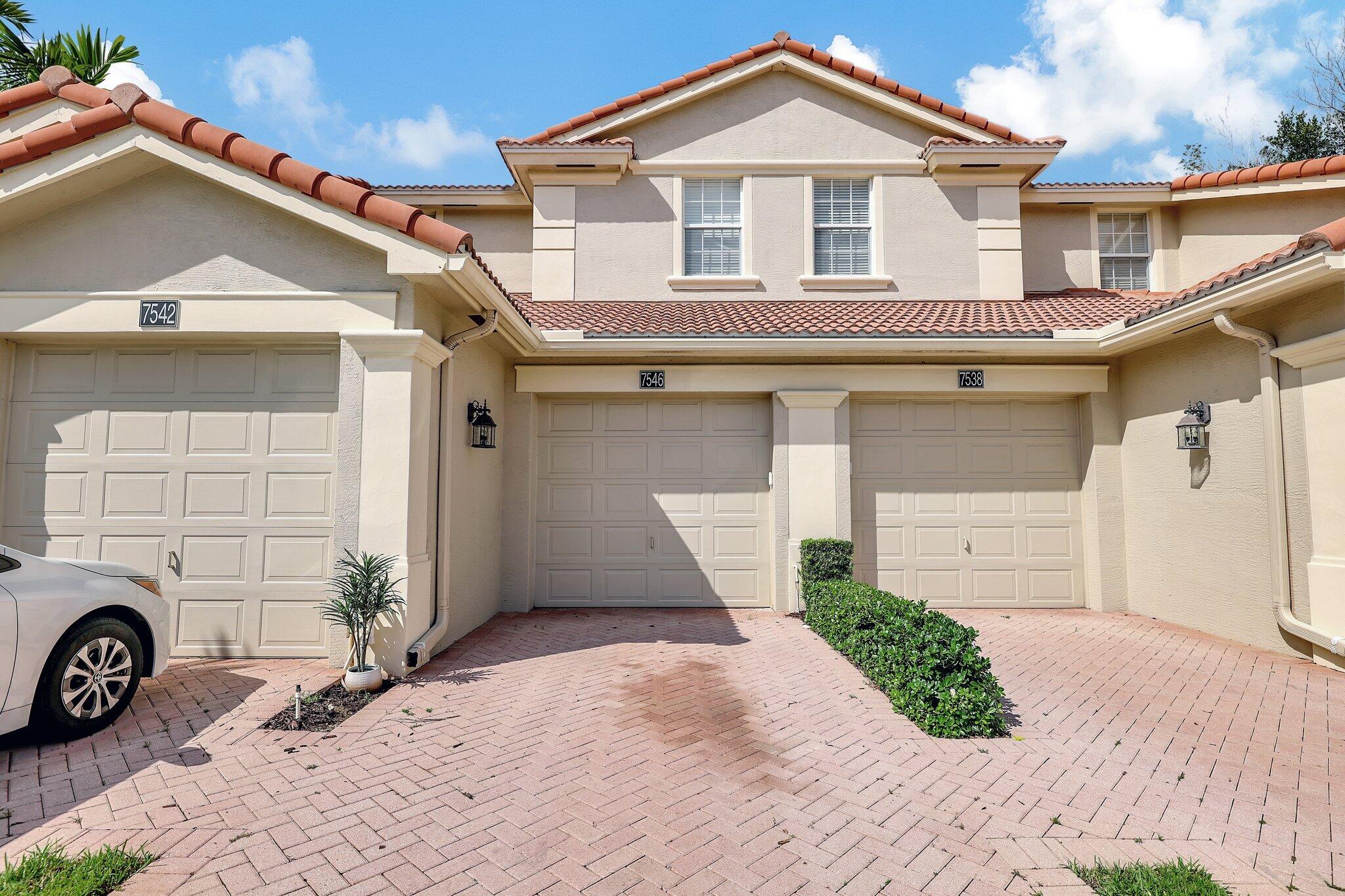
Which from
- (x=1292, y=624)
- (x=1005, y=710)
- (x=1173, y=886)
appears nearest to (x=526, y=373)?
(x=1005, y=710)

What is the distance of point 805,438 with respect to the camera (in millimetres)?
8375

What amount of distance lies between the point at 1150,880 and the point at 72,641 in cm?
592

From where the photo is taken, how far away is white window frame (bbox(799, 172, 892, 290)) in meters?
10.0

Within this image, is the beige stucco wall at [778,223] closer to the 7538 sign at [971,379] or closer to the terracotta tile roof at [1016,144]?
the terracotta tile roof at [1016,144]

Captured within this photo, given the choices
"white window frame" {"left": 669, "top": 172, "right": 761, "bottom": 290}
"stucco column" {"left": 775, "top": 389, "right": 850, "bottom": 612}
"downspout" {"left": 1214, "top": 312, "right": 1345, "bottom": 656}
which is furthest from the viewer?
"white window frame" {"left": 669, "top": 172, "right": 761, "bottom": 290}

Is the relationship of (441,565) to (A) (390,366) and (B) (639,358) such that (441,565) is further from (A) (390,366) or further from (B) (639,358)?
(B) (639,358)

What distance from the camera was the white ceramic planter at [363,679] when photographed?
493 centimetres

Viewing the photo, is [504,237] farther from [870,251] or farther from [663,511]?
[870,251]

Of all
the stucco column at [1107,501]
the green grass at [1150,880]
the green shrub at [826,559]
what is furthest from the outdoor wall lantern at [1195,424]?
the green grass at [1150,880]

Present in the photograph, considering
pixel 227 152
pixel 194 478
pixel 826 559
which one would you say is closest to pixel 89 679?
pixel 194 478

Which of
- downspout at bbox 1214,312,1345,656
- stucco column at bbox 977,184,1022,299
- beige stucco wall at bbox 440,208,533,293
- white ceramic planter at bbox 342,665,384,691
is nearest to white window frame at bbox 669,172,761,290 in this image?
beige stucco wall at bbox 440,208,533,293

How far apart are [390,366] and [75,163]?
9.79ft

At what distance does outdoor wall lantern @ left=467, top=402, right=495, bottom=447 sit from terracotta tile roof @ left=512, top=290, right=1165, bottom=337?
1315 millimetres

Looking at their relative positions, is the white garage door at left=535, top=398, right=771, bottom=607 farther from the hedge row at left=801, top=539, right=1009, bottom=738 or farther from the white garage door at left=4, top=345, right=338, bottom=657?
the white garage door at left=4, top=345, right=338, bottom=657
